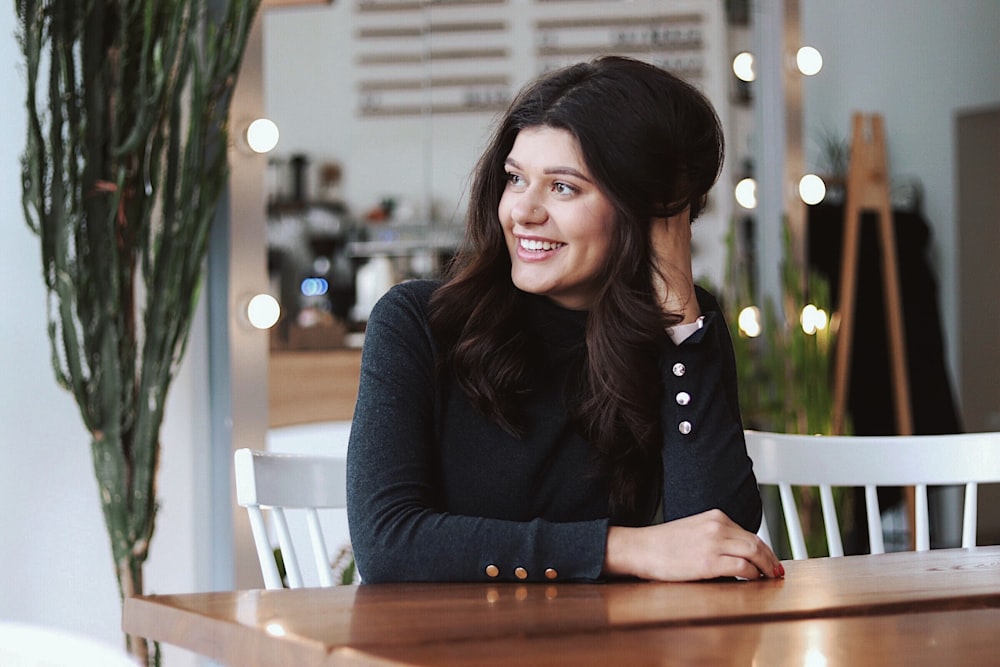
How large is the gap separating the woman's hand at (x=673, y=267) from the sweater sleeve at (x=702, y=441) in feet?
0.16

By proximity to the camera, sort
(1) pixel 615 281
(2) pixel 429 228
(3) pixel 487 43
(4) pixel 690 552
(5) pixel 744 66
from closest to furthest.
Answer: (4) pixel 690 552, (1) pixel 615 281, (2) pixel 429 228, (3) pixel 487 43, (5) pixel 744 66

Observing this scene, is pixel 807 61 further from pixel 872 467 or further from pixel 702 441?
pixel 702 441

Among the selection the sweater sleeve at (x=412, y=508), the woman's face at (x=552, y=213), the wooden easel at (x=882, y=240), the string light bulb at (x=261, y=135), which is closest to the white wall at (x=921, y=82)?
the wooden easel at (x=882, y=240)

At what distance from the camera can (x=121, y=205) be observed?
7.97 feet

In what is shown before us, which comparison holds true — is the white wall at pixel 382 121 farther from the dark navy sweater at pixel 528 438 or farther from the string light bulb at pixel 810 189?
the dark navy sweater at pixel 528 438

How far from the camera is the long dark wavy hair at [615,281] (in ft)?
5.26

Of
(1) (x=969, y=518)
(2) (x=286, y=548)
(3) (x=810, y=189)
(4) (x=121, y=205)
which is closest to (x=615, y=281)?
(2) (x=286, y=548)

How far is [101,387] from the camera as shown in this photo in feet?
7.90

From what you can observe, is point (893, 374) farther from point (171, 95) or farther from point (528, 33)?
point (171, 95)

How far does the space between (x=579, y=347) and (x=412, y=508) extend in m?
0.37

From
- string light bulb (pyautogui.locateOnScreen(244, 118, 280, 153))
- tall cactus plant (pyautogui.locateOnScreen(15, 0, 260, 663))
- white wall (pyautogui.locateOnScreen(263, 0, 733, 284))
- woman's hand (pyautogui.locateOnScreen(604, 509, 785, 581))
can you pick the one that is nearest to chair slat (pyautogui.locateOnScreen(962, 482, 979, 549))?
woman's hand (pyautogui.locateOnScreen(604, 509, 785, 581))

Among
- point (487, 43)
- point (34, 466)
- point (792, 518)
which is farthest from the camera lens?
point (487, 43)

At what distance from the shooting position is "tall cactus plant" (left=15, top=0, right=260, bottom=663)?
92.4 inches

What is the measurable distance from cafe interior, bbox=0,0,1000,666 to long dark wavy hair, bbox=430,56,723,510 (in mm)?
639
